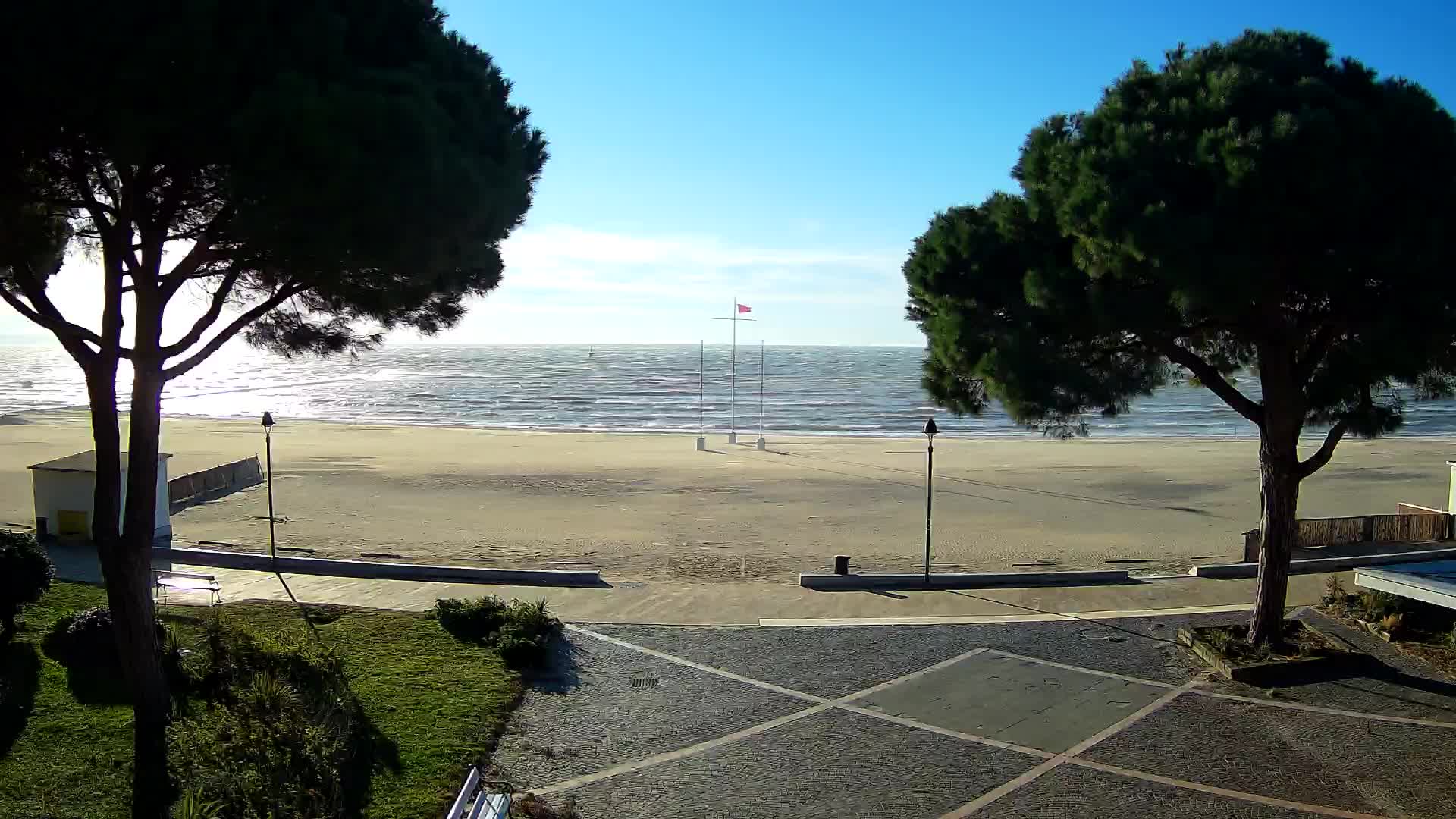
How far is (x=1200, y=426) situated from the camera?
5678 centimetres

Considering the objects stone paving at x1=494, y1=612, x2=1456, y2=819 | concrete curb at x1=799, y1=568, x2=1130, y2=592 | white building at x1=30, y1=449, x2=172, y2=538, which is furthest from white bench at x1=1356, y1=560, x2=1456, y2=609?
white building at x1=30, y1=449, x2=172, y2=538

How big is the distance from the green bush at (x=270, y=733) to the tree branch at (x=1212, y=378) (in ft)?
28.8

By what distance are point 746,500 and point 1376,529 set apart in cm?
1472

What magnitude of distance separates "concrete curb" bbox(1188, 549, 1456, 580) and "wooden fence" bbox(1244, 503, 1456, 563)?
1.51 meters

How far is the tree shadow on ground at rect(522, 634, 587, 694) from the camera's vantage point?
1048 cm

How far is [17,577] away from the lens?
1015cm

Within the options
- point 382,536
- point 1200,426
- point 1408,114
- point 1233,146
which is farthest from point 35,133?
point 1200,426

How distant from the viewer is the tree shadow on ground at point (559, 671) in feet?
34.4

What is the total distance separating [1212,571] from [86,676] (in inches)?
634

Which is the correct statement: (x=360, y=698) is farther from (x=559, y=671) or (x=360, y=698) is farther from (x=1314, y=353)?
(x=1314, y=353)

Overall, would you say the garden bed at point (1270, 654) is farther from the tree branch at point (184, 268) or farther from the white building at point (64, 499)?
the white building at point (64, 499)

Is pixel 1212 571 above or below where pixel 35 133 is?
below

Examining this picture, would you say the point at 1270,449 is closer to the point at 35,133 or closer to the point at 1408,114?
the point at 1408,114

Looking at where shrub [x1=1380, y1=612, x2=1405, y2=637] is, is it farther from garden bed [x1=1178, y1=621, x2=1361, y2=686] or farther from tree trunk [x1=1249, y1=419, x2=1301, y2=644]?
tree trunk [x1=1249, y1=419, x2=1301, y2=644]
